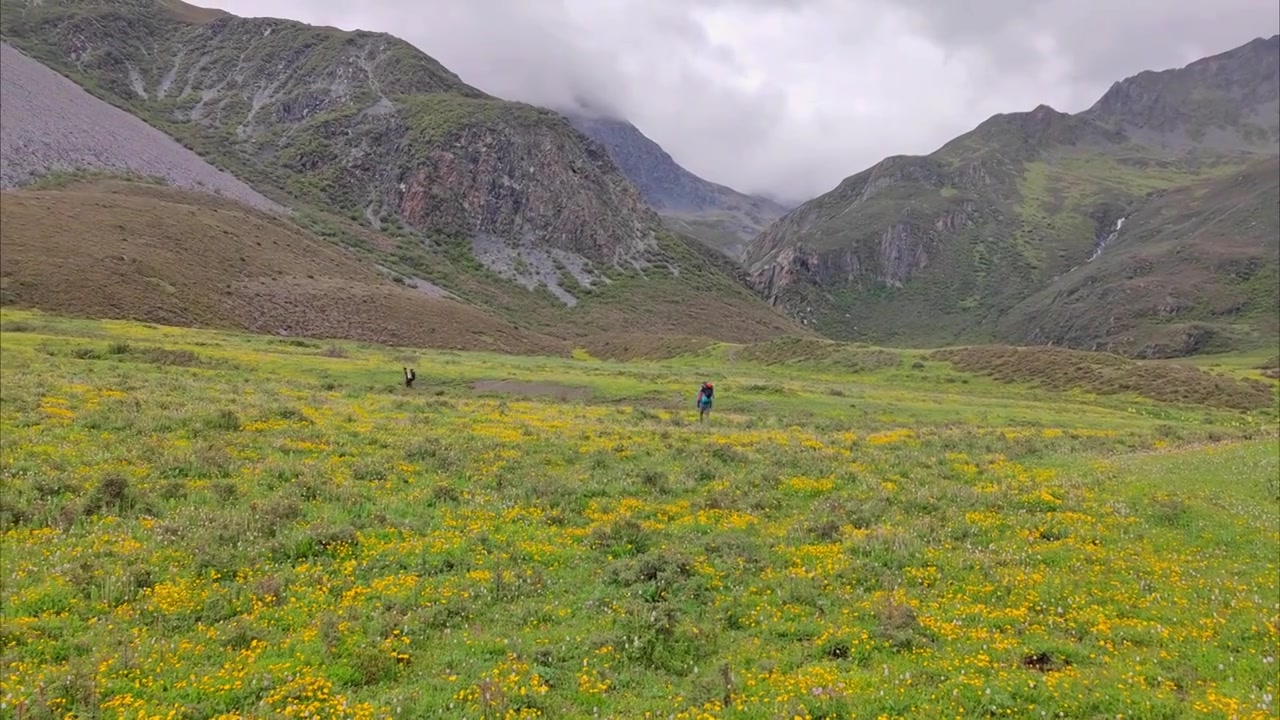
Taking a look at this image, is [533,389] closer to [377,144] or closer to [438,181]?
Answer: [438,181]

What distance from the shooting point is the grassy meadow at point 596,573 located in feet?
28.4

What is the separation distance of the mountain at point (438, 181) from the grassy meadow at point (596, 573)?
118m

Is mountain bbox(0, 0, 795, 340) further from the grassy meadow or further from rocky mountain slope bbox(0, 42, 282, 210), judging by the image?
the grassy meadow

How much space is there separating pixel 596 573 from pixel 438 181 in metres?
173

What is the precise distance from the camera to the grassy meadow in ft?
28.4

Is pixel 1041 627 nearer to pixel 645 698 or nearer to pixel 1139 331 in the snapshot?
pixel 645 698

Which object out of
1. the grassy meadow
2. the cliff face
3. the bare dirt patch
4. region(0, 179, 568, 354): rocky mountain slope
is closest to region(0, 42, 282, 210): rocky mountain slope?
region(0, 179, 568, 354): rocky mountain slope

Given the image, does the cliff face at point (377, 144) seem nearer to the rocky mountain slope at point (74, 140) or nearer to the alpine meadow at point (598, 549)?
the rocky mountain slope at point (74, 140)

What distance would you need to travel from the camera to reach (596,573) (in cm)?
1270

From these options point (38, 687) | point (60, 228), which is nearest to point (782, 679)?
point (38, 687)

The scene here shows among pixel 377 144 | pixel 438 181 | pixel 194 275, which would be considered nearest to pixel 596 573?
pixel 194 275

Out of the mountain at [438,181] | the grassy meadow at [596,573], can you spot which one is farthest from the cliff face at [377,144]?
the grassy meadow at [596,573]

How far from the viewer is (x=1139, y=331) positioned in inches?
6757

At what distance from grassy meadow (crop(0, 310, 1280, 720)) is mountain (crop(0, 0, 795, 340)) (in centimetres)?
11823
